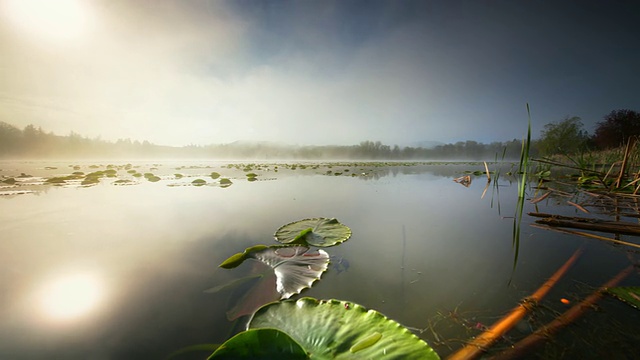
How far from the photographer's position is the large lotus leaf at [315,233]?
1524 mm

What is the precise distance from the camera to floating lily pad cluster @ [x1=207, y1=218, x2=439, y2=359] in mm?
571

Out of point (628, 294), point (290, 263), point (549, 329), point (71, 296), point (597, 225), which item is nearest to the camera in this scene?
point (549, 329)

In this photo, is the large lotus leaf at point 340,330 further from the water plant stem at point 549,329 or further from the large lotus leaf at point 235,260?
the large lotus leaf at point 235,260

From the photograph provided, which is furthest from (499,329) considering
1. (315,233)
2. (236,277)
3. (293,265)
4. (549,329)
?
(315,233)

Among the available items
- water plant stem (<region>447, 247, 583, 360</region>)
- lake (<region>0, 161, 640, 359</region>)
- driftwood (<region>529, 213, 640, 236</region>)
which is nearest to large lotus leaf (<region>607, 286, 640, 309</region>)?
lake (<region>0, 161, 640, 359</region>)

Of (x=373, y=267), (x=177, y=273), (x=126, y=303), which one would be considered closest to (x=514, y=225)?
(x=373, y=267)

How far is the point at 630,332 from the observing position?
0.69 meters

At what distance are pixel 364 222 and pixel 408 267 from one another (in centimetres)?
92

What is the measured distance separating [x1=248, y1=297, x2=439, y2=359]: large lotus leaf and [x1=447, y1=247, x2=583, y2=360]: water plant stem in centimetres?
12

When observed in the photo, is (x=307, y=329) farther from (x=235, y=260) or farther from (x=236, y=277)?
(x=235, y=260)

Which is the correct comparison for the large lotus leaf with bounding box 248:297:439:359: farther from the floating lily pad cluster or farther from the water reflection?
the water reflection

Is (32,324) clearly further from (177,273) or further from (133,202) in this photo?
(133,202)

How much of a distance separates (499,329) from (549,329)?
0.15m

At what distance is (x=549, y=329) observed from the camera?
70 centimetres
